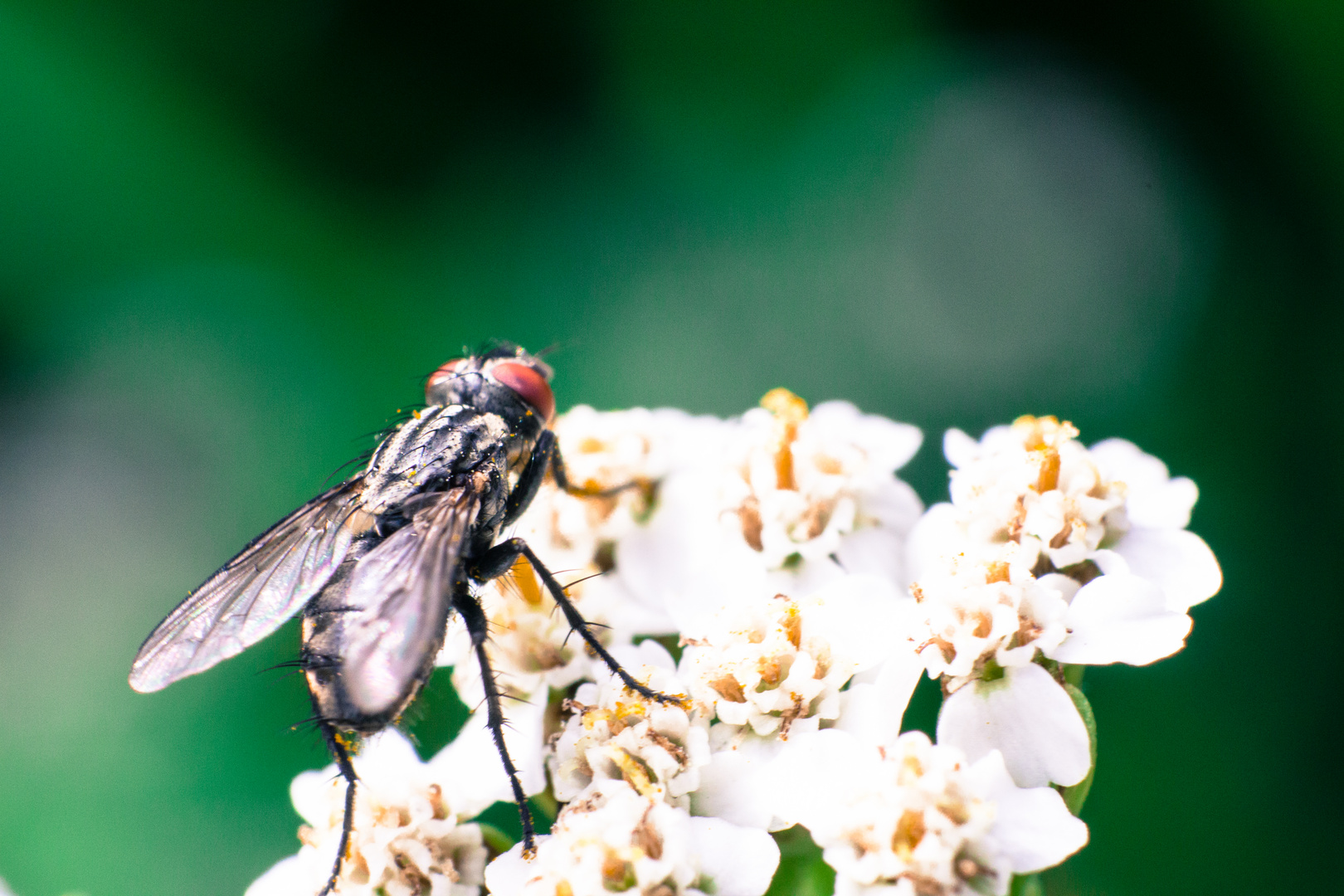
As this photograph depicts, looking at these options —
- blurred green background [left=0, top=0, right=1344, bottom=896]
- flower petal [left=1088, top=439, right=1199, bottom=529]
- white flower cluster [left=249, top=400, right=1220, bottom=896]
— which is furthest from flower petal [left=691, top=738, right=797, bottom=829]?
blurred green background [left=0, top=0, right=1344, bottom=896]

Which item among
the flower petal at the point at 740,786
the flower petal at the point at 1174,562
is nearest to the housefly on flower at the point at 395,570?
the flower petal at the point at 740,786

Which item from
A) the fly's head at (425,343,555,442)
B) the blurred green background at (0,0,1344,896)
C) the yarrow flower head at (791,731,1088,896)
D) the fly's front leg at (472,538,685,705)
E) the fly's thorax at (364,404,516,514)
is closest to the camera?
the yarrow flower head at (791,731,1088,896)

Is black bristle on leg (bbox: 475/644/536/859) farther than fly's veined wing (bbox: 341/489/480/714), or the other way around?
black bristle on leg (bbox: 475/644/536/859)

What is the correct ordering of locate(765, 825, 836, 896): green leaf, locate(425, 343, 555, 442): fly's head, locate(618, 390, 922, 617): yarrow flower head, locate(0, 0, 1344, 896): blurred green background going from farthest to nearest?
1. locate(0, 0, 1344, 896): blurred green background
2. locate(425, 343, 555, 442): fly's head
3. locate(618, 390, 922, 617): yarrow flower head
4. locate(765, 825, 836, 896): green leaf

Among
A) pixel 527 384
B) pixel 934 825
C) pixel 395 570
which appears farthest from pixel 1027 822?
pixel 527 384

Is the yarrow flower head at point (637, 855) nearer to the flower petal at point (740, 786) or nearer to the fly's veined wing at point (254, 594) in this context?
the flower petal at point (740, 786)

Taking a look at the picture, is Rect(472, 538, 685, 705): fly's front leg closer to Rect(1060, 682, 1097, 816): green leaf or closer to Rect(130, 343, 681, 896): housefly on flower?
Rect(130, 343, 681, 896): housefly on flower

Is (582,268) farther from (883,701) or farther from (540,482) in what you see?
(883,701)
